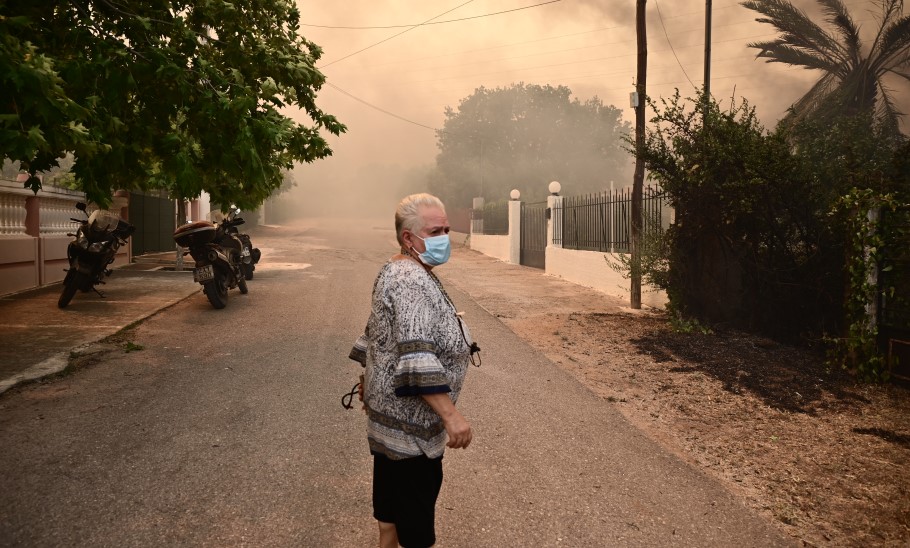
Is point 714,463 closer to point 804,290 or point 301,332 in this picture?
point 804,290

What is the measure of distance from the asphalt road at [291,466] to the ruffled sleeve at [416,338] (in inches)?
45.0

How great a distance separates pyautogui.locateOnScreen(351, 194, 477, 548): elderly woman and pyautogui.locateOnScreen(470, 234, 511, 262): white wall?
2040cm

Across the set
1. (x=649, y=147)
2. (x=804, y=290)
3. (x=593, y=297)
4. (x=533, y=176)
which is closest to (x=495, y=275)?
(x=593, y=297)

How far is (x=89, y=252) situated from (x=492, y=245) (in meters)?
18.4

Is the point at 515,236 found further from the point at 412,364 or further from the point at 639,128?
the point at 412,364

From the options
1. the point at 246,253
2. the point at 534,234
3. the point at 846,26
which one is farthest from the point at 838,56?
the point at 246,253

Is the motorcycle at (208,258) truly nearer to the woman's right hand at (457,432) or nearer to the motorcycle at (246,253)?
the motorcycle at (246,253)

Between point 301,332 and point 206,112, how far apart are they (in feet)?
10.9

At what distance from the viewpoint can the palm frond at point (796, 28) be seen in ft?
65.7

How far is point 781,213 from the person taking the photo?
7934mm

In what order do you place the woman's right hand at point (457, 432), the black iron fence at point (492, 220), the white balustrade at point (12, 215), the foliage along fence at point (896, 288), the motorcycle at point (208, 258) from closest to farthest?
the woman's right hand at point (457, 432) < the foliage along fence at point (896, 288) < the motorcycle at point (208, 258) < the white balustrade at point (12, 215) < the black iron fence at point (492, 220)

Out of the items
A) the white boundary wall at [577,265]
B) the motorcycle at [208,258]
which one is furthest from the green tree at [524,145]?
the motorcycle at [208,258]

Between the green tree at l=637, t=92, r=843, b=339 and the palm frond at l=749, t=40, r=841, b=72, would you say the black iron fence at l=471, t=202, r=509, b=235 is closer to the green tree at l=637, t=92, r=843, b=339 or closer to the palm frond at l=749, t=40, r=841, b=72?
the palm frond at l=749, t=40, r=841, b=72

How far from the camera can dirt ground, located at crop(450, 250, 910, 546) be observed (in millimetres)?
3496
